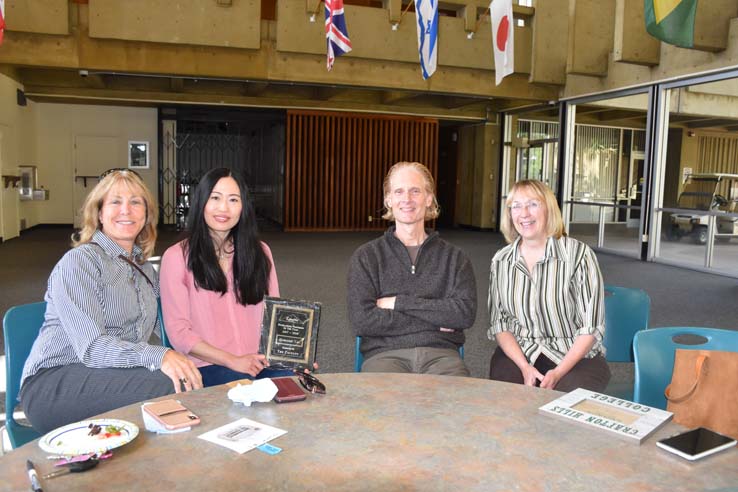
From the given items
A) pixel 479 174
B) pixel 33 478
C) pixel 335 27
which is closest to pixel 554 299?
pixel 33 478

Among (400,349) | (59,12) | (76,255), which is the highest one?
(59,12)

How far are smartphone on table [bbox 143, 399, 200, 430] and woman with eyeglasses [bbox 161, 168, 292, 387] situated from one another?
785mm

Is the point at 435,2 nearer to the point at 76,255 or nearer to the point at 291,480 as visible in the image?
the point at 76,255

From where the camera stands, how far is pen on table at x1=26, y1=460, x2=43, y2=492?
1.06 metres

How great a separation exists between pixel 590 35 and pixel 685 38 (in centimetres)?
386

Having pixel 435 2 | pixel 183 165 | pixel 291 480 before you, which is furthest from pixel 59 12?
pixel 291 480

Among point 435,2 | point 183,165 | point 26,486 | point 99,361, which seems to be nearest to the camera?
point 26,486

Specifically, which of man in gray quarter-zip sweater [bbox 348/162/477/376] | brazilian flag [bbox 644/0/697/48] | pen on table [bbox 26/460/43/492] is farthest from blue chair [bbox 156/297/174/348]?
brazilian flag [bbox 644/0/697/48]

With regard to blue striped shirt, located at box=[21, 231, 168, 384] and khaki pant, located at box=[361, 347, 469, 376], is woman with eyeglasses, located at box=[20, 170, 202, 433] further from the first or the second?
khaki pant, located at box=[361, 347, 469, 376]

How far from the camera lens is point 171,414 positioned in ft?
4.54

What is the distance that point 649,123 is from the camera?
8.99 m

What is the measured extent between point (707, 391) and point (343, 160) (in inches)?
482

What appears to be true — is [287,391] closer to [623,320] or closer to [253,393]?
[253,393]

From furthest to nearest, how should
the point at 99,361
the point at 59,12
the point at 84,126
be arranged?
the point at 84,126 < the point at 59,12 < the point at 99,361
